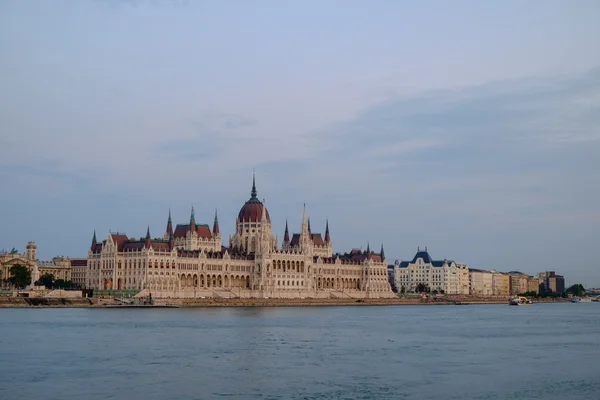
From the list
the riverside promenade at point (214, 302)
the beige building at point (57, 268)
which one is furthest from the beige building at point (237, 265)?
the beige building at point (57, 268)

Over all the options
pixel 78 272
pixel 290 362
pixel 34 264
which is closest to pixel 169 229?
pixel 78 272

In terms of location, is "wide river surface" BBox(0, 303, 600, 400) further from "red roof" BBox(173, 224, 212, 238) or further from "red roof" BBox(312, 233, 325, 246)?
"red roof" BBox(312, 233, 325, 246)

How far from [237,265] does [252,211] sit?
541 inches

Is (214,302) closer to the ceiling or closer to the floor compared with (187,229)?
closer to the floor

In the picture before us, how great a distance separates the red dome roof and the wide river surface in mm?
81949

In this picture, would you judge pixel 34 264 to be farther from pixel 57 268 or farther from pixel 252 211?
pixel 252 211

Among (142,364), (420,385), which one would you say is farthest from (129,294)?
(420,385)

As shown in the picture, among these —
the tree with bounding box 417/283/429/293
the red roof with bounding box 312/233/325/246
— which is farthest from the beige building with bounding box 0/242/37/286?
the tree with bounding box 417/283/429/293

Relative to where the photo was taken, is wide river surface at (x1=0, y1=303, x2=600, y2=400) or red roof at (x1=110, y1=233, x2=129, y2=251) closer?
wide river surface at (x1=0, y1=303, x2=600, y2=400)

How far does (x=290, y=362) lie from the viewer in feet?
160

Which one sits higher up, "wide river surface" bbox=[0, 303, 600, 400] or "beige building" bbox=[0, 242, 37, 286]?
"beige building" bbox=[0, 242, 37, 286]

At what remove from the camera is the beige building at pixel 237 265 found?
137000mm

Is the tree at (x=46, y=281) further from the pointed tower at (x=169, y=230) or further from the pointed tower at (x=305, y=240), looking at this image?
the pointed tower at (x=305, y=240)

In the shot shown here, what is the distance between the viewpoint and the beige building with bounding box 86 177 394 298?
137 meters
